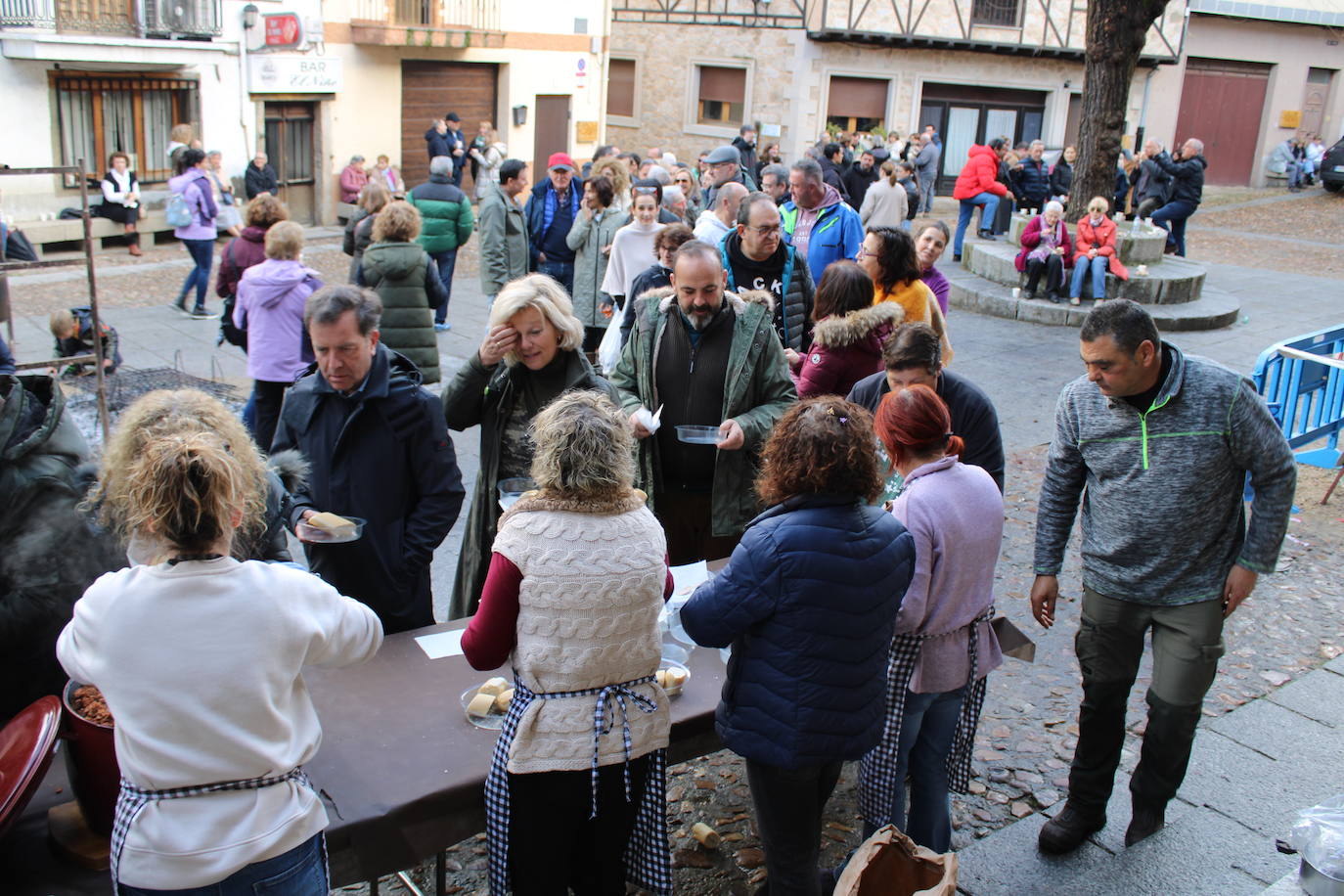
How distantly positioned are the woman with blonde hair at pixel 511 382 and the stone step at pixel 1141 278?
9810 millimetres

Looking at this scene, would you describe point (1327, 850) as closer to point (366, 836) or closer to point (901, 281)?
point (366, 836)

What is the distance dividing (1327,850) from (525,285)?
111 inches

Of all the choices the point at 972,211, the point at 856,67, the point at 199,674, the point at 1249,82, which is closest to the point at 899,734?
the point at 199,674

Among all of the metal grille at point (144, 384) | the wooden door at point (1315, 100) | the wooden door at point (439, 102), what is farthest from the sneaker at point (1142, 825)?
the wooden door at point (1315, 100)

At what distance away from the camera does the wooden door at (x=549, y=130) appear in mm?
23109

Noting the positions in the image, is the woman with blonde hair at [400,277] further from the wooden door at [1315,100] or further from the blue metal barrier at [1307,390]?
the wooden door at [1315,100]

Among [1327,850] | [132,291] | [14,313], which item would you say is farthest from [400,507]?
[132,291]

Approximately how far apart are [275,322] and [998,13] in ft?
82.7

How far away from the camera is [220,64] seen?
17.0 metres

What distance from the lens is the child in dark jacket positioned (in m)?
7.97

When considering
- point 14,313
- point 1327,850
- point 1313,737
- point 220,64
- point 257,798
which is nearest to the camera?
point 257,798

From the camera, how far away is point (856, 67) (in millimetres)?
27188

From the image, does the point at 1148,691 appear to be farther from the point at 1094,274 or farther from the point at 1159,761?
the point at 1094,274

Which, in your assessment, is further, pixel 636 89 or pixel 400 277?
pixel 636 89
